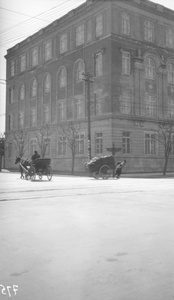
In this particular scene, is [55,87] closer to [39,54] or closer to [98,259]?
[39,54]

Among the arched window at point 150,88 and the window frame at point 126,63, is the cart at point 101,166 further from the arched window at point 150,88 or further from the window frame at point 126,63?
the arched window at point 150,88

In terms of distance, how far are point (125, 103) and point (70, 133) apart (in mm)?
6655

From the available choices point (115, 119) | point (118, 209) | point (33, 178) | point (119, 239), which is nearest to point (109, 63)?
point (115, 119)

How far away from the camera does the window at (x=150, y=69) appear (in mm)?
36875

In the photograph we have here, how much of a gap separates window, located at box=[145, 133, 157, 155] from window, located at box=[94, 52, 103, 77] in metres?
7.58

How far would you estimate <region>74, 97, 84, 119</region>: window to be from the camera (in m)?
37.7

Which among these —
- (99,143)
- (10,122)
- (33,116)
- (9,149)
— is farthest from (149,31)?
(9,149)

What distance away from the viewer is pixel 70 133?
124 ft

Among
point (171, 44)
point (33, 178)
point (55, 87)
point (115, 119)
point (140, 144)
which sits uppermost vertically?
point (171, 44)

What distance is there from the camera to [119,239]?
204 inches

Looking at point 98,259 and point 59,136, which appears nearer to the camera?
point 98,259

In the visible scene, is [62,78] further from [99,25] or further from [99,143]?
[99,143]

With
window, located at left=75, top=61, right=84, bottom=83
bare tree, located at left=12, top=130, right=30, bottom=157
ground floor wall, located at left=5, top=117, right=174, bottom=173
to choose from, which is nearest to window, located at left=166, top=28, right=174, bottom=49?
ground floor wall, located at left=5, top=117, right=174, bottom=173

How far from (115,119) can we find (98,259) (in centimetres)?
2957
